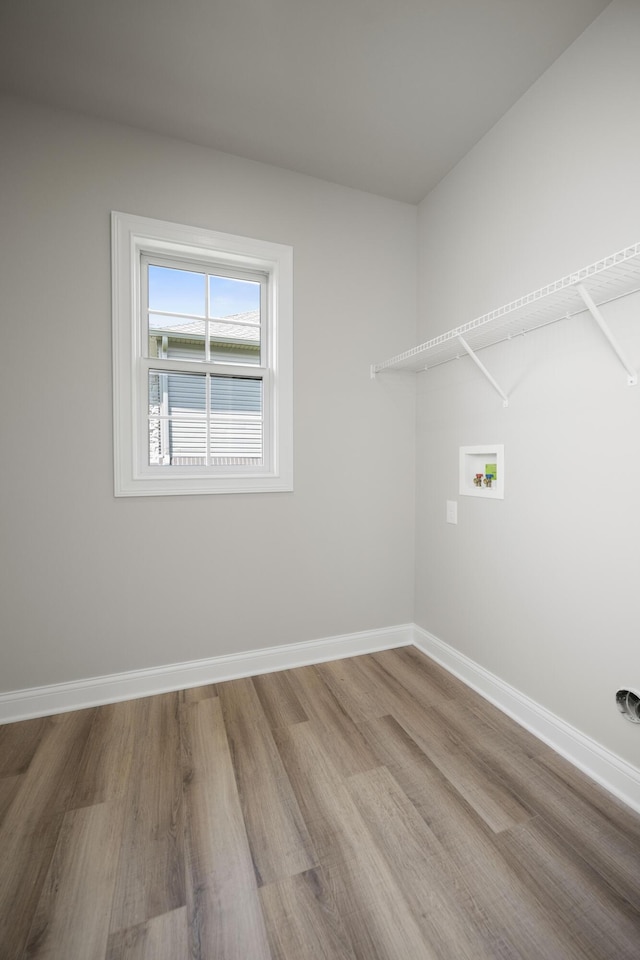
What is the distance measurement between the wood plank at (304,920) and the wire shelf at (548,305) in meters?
1.89

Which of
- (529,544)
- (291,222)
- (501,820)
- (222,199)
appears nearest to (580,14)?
(291,222)

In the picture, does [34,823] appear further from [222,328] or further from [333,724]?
[222,328]

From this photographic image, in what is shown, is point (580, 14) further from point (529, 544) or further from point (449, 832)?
point (449, 832)

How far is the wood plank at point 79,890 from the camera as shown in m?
0.99

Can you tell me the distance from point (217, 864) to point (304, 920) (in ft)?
0.98

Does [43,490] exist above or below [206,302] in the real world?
below

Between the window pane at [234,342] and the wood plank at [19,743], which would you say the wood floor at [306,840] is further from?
the window pane at [234,342]

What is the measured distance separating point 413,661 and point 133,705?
1.52 metres

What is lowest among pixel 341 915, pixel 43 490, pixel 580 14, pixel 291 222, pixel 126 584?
pixel 341 915

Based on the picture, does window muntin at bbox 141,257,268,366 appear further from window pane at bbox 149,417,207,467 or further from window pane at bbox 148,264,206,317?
window pane at bbox 149,417,207,467

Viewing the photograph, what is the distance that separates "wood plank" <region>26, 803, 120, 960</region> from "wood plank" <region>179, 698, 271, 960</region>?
11cm

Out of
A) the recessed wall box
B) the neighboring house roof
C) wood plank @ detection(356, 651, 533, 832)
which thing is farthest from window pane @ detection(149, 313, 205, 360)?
wood plank @ detection(356, 651, 533, 832)

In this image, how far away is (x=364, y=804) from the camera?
139cm

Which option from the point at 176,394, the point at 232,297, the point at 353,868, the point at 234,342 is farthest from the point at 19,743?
the point at 232,297
